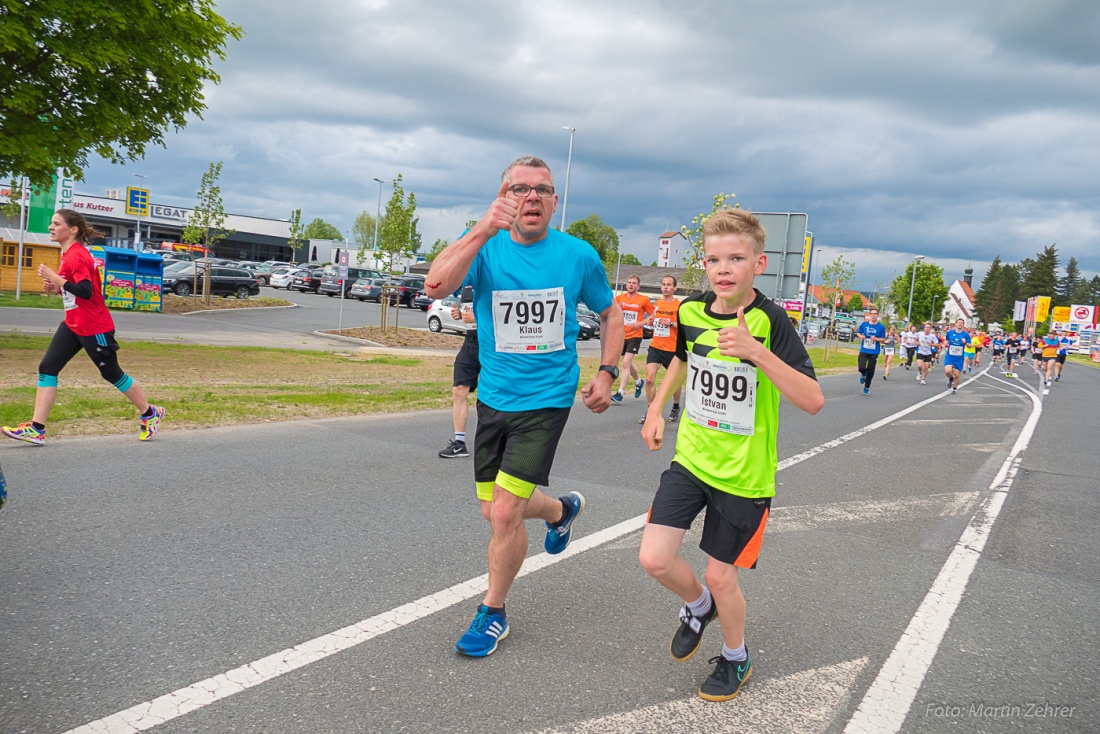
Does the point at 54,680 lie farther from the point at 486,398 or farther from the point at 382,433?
the point at 382,433

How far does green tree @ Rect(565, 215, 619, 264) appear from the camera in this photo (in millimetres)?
115213

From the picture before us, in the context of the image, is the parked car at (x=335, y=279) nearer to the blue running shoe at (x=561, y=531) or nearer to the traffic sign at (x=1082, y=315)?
the blue running shoe at (x=561, y=531)

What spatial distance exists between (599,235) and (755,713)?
416 feet

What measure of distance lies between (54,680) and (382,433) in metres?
5.76

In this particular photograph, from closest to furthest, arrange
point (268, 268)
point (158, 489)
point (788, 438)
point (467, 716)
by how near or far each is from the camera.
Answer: point (467, 716)
point (158, 489)
point (788, 438)
point (268, 268)

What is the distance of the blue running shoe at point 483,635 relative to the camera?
3.23 metres

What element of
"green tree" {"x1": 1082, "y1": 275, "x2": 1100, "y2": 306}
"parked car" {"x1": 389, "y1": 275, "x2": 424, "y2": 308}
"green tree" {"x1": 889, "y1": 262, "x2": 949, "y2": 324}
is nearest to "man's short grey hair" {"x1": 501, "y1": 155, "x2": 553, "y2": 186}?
"parked car" {"x1": 389, "y1": 275, "x2": 424, "y2": 308}

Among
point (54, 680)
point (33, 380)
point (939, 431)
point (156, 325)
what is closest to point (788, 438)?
point (939, 431)

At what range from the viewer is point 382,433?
8.57 meters

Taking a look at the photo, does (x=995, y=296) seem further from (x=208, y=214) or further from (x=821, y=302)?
(x=208, y=214)

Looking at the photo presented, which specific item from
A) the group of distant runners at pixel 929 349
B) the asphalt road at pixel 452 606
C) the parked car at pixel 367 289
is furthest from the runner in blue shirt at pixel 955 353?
the parked car at pixel 367 289

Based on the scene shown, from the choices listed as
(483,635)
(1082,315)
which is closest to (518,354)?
(483,635)

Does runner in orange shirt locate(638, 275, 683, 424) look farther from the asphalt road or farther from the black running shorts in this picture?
the black running shorts

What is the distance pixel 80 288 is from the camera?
6355mm
